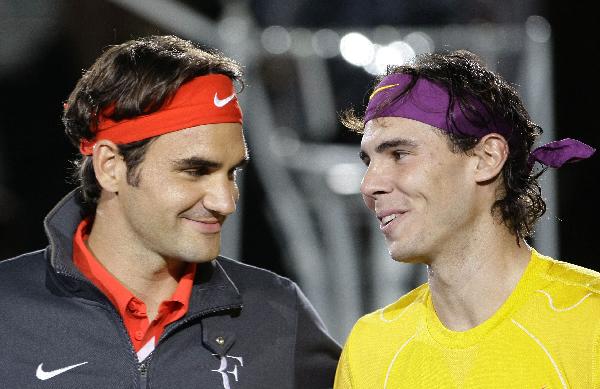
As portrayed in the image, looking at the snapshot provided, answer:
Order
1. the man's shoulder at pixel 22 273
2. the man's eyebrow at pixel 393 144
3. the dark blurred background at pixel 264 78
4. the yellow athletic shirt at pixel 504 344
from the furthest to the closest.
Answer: the dark blurred background at pixel 264 78
the man's shoulder at pixel 22 273
the man's eyebrow at pixel 393 144
the yellow athletic shirt at pixel 504 344

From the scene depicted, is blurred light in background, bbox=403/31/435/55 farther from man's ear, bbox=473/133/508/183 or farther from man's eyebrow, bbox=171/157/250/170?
man's eyebrow, bbox=171/157/250/170

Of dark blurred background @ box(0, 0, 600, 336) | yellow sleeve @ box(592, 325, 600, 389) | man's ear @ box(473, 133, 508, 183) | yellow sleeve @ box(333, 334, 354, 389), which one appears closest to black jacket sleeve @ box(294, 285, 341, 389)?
yellow sleeve @ box(333, 334, 354, 389)

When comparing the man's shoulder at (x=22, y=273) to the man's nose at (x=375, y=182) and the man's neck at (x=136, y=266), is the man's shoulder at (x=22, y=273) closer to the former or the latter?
the man's neck at (x=136, y=266)

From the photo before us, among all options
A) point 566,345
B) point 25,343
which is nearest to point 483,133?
point 566,345

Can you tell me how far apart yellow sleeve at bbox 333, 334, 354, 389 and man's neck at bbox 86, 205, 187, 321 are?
0.65 meters

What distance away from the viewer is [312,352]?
10.3 feet

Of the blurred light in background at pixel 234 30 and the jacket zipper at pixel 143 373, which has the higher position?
the blurred light in background at pixel 234 30

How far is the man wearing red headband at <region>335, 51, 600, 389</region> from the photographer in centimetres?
260

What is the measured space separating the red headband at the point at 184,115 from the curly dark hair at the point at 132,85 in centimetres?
2

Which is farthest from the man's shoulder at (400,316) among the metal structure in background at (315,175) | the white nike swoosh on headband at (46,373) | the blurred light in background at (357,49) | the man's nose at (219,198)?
the blurred light in background at (357,49)

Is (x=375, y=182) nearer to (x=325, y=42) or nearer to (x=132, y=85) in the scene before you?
(x=132, y=85)

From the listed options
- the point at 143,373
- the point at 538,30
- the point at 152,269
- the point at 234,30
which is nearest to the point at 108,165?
the point at 152,269

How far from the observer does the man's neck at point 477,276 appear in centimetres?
271

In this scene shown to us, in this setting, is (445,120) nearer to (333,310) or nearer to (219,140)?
(219,140)
